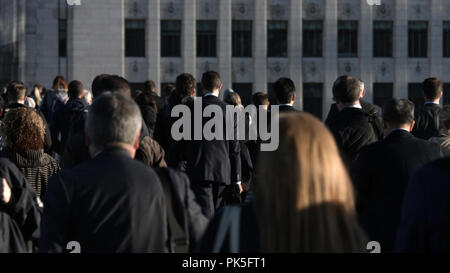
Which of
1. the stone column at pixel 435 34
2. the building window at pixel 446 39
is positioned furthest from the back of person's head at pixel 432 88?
the building window at pixel 446 39

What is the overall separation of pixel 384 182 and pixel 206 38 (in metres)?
34.9

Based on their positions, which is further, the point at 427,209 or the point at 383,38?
the point at 383,38

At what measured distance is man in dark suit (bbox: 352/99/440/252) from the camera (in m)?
6.49

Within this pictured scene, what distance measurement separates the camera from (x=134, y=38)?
40.4 meters

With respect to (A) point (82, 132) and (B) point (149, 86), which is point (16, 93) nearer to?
(B) point (149, 86)

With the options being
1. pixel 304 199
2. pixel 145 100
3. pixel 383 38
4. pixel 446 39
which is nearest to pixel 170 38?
pixel 383 38

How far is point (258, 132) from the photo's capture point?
12.1 m

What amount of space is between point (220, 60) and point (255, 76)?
2019 mm

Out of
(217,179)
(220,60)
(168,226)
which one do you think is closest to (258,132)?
(217,179)

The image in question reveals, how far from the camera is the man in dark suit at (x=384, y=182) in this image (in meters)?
6.49

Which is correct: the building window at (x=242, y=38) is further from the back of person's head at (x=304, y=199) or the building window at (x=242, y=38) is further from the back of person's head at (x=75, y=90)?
the back of person's head at (x=304, y=199)

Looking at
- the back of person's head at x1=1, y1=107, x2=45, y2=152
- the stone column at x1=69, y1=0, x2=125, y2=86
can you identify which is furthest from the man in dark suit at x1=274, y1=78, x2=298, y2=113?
the stone column at x1=69, y1=0, x2=125, y2=86

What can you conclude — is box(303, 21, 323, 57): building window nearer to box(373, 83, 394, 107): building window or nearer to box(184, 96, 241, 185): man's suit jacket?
box(373, 83, 394, 107): building window
